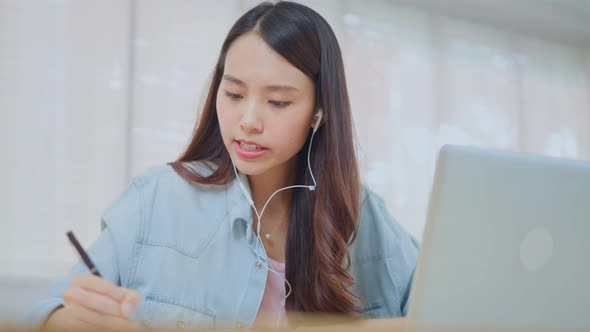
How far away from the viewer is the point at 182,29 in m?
2.74

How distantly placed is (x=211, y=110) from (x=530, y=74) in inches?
115

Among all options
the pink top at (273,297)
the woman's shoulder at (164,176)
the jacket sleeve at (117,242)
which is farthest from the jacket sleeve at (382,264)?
the jacket sleeve at (117,242)

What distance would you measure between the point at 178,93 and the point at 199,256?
1.40 metres

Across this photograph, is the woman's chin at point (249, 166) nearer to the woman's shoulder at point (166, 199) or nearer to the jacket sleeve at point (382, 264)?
the woman's shoulder at point (166, 199)

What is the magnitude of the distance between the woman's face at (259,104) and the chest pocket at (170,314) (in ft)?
1.06

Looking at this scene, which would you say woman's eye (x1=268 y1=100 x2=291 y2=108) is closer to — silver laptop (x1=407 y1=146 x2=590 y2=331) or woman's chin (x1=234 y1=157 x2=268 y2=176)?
woman's chin (x1=234 y1=157 x2=268 y2=176)

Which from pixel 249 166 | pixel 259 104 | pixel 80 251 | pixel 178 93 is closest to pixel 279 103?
pixel 259 104

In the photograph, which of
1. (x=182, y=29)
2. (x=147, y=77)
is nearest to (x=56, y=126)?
(x=147, y=77)

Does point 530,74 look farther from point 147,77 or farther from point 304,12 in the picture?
point 304,12

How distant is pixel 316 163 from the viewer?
5.15 ft

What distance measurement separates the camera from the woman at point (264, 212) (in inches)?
53.1

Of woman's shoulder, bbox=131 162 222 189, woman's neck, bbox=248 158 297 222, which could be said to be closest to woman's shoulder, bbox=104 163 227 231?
woman's shoulder, bbox=131 162 222 189

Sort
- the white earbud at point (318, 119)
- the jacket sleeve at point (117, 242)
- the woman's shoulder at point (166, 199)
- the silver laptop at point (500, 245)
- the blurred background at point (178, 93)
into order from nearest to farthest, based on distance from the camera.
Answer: the silver laptop at point (500, 245) < the jacket sleeve at point (117, 242) < the woman's shoulder at point (166, 199) < the white earbud at point (318, 119) < the blurred background at point (178, 93)

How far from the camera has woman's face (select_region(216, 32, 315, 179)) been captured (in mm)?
1375
